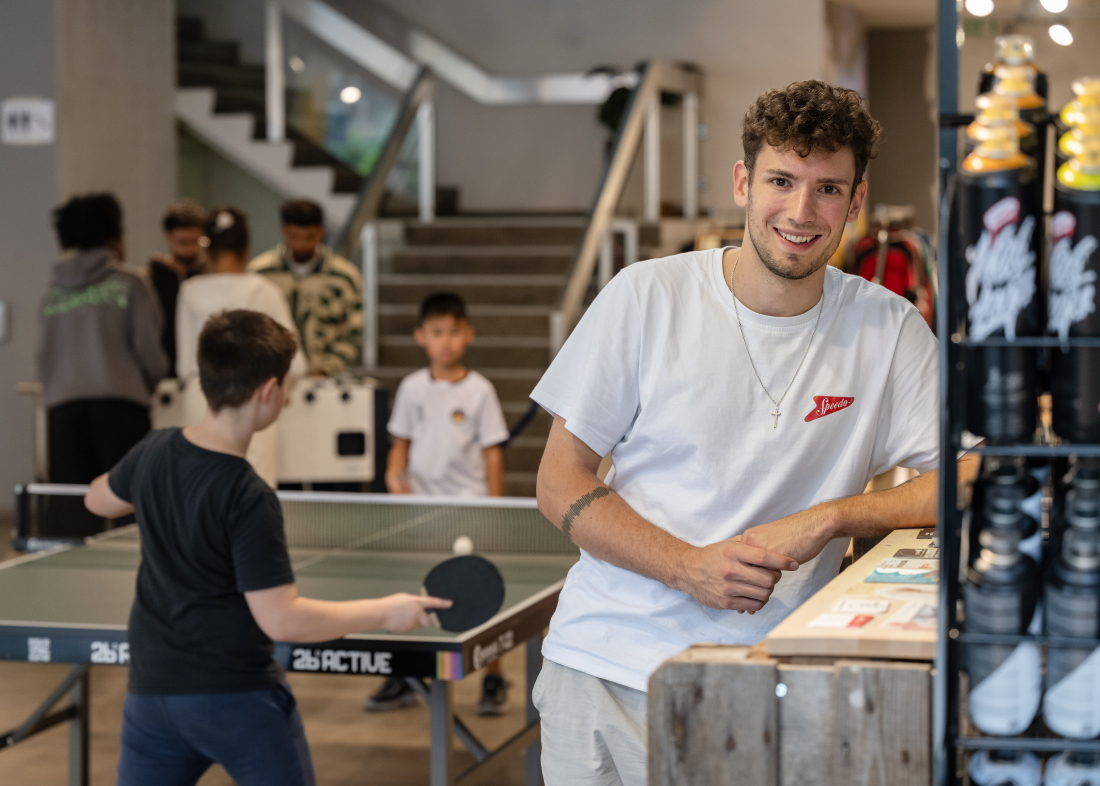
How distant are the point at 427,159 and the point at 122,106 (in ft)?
7.14

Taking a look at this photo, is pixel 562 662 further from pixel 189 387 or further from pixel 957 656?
pixel 189 387

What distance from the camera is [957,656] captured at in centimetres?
116

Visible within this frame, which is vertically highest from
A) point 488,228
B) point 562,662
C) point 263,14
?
point 263,14

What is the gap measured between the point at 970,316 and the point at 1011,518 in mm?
181

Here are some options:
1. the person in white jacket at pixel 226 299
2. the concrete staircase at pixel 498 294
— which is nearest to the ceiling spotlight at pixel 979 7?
the person in white jacket at pixel 226 299

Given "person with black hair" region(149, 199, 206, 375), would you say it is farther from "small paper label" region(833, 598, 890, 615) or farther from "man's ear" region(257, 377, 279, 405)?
"small paper label" region(833, 598, 890, 615)

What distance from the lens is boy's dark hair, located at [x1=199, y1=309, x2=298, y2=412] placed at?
7.90ft

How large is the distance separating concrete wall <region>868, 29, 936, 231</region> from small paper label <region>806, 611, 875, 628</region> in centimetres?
1203

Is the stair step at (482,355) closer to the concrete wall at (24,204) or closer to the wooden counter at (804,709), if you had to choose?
the concrete wall at (24,204)

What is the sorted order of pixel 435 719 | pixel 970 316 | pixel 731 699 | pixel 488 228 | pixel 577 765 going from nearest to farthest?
pixel 970 316 → pixel 731 699 → pixel 577 765 → pixel 435 719 → pixel 488 228

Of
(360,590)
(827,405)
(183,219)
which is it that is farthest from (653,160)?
(827,405)

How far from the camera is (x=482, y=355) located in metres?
8.62

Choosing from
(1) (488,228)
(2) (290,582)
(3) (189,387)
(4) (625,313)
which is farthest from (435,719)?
(1) (488,228)

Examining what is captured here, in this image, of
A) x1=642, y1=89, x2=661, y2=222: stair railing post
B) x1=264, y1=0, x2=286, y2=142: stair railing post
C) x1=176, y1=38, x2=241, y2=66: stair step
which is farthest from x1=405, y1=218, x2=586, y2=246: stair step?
x1=176, y1=38, x2=241, y2=66: stair step
